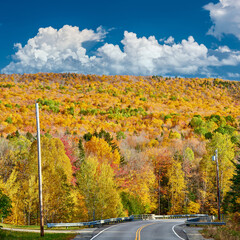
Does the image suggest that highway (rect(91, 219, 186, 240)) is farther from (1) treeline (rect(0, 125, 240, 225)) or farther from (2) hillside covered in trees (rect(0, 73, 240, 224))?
(1) treeline (rect(0, 125, 240, 225))

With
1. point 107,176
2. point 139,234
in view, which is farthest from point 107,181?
point 139,234

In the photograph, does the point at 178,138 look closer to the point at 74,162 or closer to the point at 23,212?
the point at 74,162

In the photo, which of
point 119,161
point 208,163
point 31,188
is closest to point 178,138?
point 119,161

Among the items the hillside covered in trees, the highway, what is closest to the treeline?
the hillside covered in trees

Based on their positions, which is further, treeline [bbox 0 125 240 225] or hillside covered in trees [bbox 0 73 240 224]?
hillside covered in trees [bbox 0 73 240 224]

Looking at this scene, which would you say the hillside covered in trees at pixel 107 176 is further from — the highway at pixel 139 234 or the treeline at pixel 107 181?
the highway at pixel 139 234

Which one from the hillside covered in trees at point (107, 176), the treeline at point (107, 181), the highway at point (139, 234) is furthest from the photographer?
the hillside covered in trees at point (107, 176)

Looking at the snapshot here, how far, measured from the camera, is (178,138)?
12656 centimetres

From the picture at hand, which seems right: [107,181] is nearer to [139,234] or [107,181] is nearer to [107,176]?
[107,176]

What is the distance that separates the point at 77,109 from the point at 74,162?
12669 cm

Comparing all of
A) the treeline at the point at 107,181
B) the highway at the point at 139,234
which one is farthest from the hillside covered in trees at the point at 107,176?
the highway at the point at 139,234

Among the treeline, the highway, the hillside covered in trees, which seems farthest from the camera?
the hillside covered in trees

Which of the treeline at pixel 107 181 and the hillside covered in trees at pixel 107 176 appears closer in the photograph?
the treeline at pixel 107 181

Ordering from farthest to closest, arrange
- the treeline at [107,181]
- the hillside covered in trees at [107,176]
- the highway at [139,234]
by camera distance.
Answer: the hillside covered in trees at [107,176], the treeline at [107,181], the highway at [139,234]
